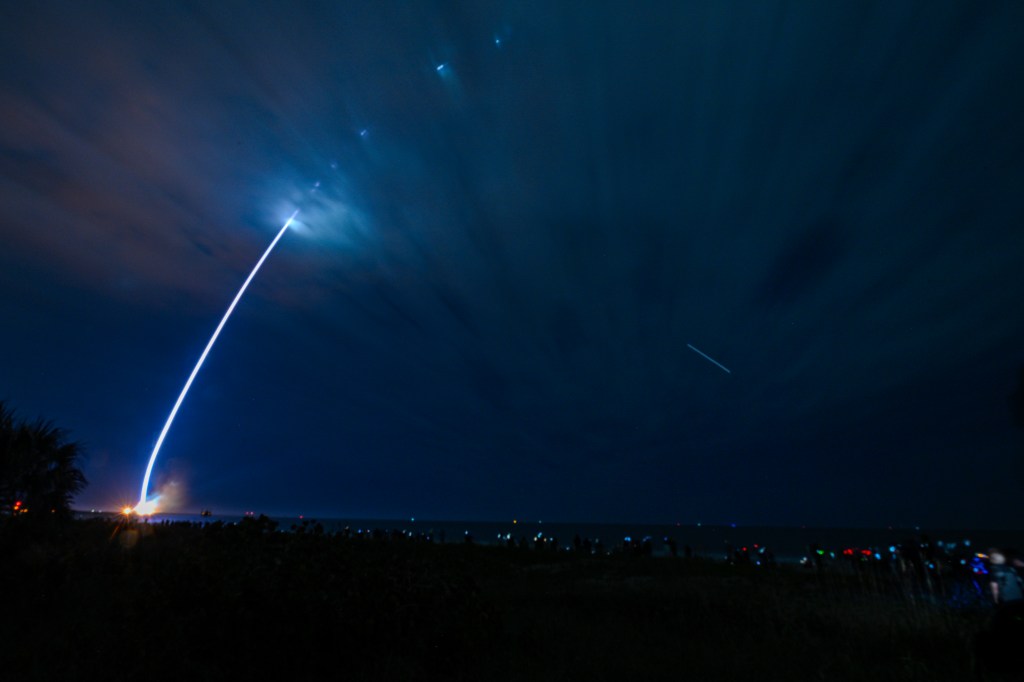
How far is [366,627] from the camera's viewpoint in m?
7.69

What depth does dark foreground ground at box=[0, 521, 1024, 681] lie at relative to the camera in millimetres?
7188

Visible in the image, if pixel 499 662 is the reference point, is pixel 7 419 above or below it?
above

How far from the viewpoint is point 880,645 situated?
1049 cm

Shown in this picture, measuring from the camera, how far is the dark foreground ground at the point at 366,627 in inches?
283

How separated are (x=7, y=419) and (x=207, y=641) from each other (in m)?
18.9

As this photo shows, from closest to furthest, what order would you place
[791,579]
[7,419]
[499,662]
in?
[499,662]
[7,419]
[791,579]

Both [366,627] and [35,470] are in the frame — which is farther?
[35,470]

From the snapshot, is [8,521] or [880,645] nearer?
[880,645]

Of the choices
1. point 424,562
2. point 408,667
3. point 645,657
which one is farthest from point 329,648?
point 645,657

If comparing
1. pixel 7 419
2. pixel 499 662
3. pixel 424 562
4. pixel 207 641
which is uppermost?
pixel 7 419

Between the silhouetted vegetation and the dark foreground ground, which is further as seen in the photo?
the silhouetted vegetation

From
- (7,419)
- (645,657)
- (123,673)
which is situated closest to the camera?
(123,673)

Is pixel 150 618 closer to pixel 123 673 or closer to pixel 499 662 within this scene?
pixel 123 673

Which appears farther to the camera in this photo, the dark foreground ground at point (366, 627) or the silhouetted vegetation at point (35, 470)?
the silhouetted vegetation at point (35, 470)
